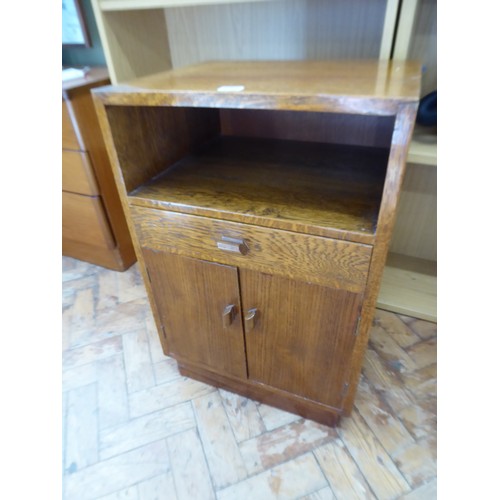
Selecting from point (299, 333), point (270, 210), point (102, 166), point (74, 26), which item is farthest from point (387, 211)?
point (74, 26)

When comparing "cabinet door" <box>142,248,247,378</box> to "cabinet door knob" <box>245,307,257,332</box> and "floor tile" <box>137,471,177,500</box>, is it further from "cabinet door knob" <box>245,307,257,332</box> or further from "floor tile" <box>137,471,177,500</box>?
"floor tile" <box>137,471,177,500</box>

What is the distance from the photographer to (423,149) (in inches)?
32.8

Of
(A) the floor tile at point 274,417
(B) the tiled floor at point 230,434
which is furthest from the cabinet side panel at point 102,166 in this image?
(A) the floor tile at point 274,417

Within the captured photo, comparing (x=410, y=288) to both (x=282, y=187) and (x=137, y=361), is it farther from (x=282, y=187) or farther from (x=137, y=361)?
(x=137, y=361)

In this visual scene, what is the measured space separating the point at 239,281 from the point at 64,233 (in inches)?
47.4

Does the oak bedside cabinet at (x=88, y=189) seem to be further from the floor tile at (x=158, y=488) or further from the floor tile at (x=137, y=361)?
the floor tile at (x=158, y=488)

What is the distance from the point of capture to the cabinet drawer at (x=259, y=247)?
61cm

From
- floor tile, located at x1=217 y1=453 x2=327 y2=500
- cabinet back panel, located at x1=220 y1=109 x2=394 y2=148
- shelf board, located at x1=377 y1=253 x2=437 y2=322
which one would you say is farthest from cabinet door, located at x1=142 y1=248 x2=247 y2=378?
shelf board, located at x1=377 y1=253 x2=437 y2=322

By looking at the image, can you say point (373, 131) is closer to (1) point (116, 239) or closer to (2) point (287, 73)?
(2) point (287, 73)

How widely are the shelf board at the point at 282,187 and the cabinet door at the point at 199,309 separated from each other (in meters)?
0.14

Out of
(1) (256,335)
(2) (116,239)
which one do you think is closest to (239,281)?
(1) (256,335)

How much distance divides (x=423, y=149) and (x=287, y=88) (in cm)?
47
